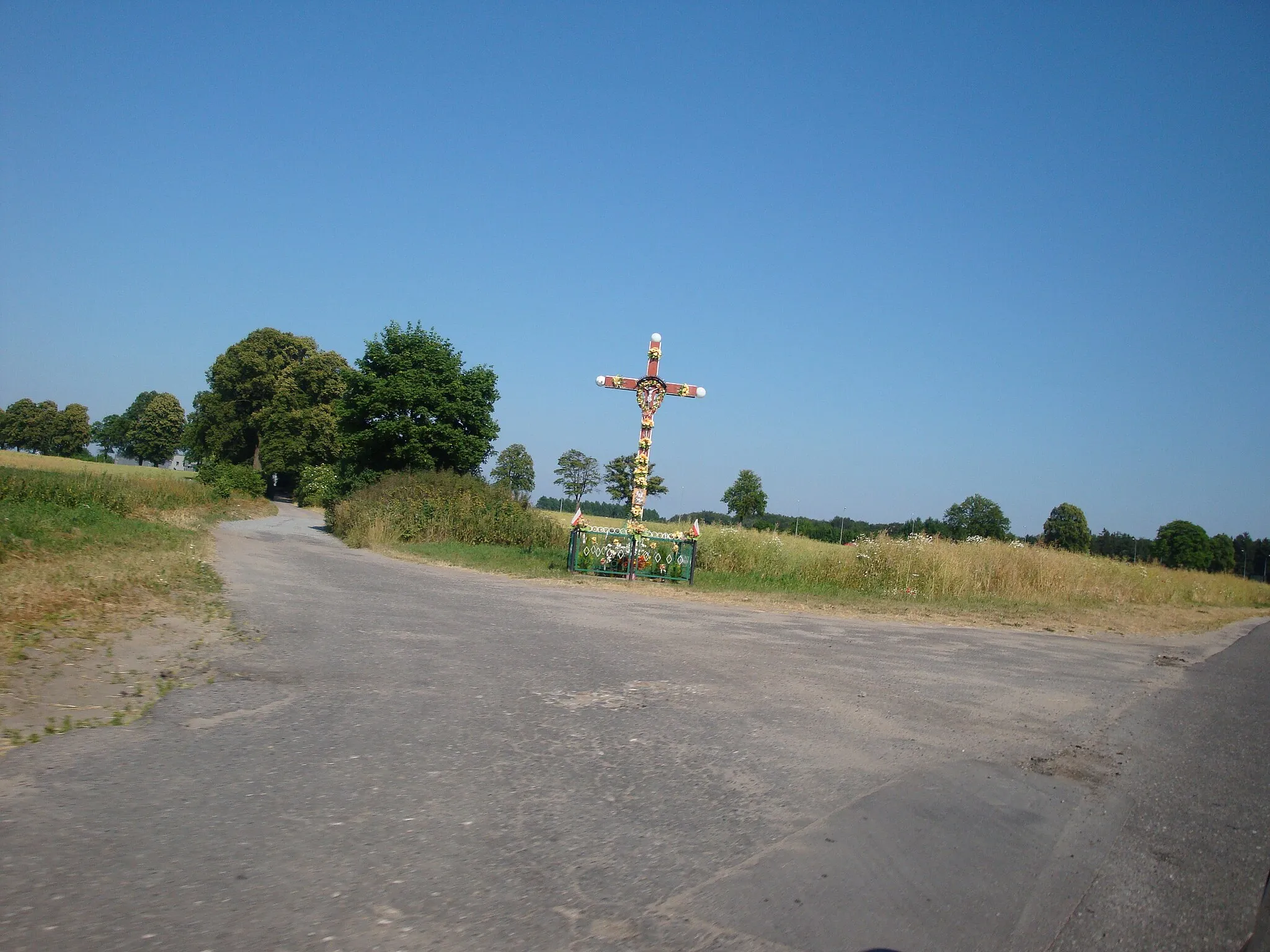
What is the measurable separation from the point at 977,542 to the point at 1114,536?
50.1 metres

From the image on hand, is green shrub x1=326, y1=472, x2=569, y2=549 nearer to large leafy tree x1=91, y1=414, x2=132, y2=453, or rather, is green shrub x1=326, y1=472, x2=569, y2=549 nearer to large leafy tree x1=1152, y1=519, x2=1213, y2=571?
large leafy tree x1=1152, y1=519, x2=1213, y2=571

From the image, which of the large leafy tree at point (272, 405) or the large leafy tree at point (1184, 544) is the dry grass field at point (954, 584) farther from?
the large leafy tree at point (272, 405)

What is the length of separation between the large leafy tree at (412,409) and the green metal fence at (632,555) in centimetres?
1497

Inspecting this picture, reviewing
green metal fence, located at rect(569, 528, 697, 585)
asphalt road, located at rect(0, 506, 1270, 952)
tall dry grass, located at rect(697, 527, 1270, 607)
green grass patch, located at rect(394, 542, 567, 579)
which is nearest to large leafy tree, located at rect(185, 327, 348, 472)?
green grass patch, located at rect(394, 542, 567, 579)

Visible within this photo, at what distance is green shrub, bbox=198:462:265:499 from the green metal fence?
2704cm

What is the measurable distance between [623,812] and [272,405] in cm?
5823

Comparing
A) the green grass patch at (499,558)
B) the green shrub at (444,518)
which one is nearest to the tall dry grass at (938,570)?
the green grass patch at (499,558)

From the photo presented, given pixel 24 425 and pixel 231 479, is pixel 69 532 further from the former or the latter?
pixel 24 425

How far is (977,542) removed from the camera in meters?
23.0

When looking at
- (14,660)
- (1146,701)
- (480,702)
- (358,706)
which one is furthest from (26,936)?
(1146,701)

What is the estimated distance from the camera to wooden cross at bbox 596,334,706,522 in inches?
706

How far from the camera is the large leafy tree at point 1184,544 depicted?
55188mm

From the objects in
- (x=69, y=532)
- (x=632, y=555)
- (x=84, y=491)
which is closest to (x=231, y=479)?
(x=84, y=491)

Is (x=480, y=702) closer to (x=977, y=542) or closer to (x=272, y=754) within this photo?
(x=272, y=754)
